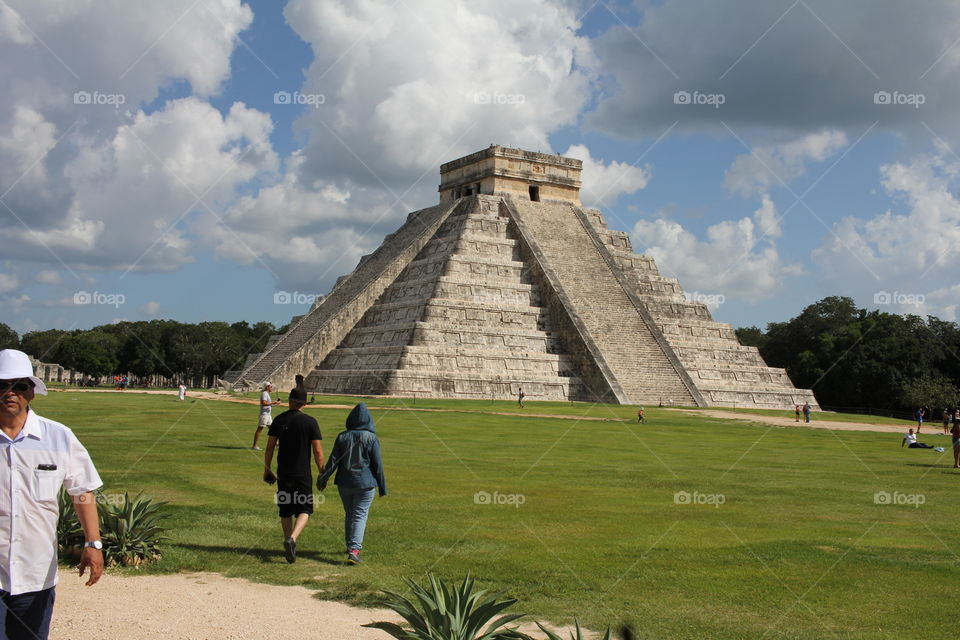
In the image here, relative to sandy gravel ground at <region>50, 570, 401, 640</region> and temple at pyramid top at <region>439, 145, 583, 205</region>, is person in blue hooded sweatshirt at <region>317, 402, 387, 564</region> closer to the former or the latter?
sandy gravel ground at <region>50, 570, 401, 640</region>

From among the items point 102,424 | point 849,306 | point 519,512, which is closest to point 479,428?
point 102,424

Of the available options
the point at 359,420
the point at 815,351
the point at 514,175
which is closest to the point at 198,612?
the point at 359,420

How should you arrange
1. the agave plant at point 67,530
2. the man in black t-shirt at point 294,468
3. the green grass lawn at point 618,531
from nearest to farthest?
the green grass lawn at point 618,531 < the agave plant at point 67,530 < the man in black t-shirt at point 294,468

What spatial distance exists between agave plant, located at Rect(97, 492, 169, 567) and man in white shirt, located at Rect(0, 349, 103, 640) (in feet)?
12.8

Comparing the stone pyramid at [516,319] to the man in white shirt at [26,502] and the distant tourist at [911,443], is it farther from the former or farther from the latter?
the man in white shirt at [26,502]

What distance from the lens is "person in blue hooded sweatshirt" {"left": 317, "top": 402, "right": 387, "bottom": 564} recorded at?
912 centimetres

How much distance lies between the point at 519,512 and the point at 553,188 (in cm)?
4352

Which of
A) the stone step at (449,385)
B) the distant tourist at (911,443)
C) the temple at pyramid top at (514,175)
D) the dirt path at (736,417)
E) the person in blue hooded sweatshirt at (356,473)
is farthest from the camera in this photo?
the temple at pyramid top at (514,175)

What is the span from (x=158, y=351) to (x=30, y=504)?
88741mm

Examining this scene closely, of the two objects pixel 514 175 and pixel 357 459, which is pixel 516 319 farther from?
pixel 357 459

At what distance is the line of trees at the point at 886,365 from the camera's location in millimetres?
56000

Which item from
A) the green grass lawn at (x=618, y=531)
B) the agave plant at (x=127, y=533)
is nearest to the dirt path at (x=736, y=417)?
the green grass lawn at (x=618, y=531)

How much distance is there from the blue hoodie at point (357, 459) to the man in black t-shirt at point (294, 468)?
223 millimetres

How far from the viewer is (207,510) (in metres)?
11.1
